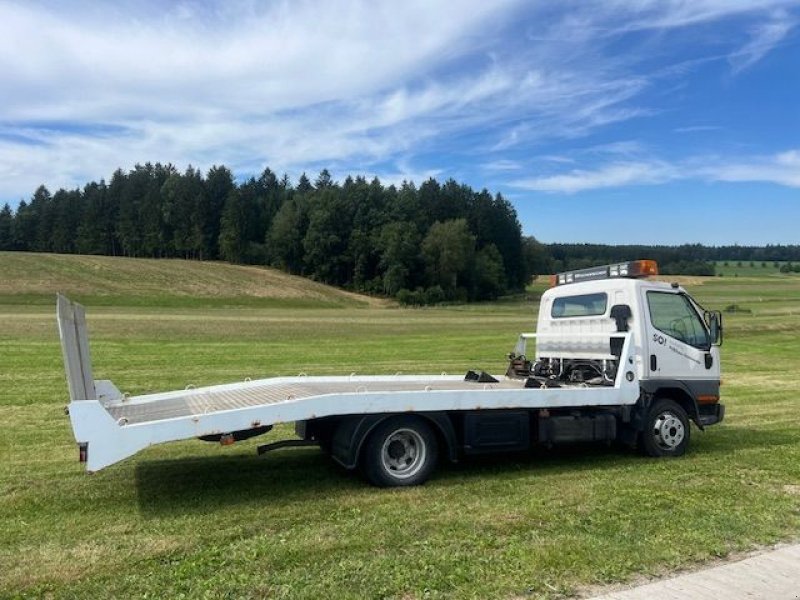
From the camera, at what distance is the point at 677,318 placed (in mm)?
9344

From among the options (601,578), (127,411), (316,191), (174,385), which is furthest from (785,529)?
(316,191)

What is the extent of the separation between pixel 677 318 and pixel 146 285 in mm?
65245

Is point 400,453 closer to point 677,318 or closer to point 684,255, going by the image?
point 677,318

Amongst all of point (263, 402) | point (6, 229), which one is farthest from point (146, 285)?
point (6, 229)

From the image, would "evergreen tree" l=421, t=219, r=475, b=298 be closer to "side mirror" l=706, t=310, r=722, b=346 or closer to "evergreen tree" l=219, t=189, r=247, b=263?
"evergreen tree" l=219, t=189, r=247, b=263

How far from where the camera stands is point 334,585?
4.72 meters

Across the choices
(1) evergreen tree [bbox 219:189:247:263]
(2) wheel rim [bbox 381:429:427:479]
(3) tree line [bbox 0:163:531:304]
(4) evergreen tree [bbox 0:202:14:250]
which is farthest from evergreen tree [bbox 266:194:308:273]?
(2) wheel rim [bbox 381:429:427:479]

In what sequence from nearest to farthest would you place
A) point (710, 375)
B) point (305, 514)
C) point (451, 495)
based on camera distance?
1. point (305, 514)
2. point (451, 495)
3. point (710, 375)

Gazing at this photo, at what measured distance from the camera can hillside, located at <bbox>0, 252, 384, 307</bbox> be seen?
5988cm

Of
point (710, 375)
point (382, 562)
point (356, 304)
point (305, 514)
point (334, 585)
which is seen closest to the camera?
point (334, 585)

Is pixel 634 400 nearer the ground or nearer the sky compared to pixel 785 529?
nearer the sky

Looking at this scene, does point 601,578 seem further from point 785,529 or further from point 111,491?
point 111,491

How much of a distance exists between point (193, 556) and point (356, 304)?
71861 millimetres

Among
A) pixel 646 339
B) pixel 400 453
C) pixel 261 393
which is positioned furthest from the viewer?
pixel 646 339
